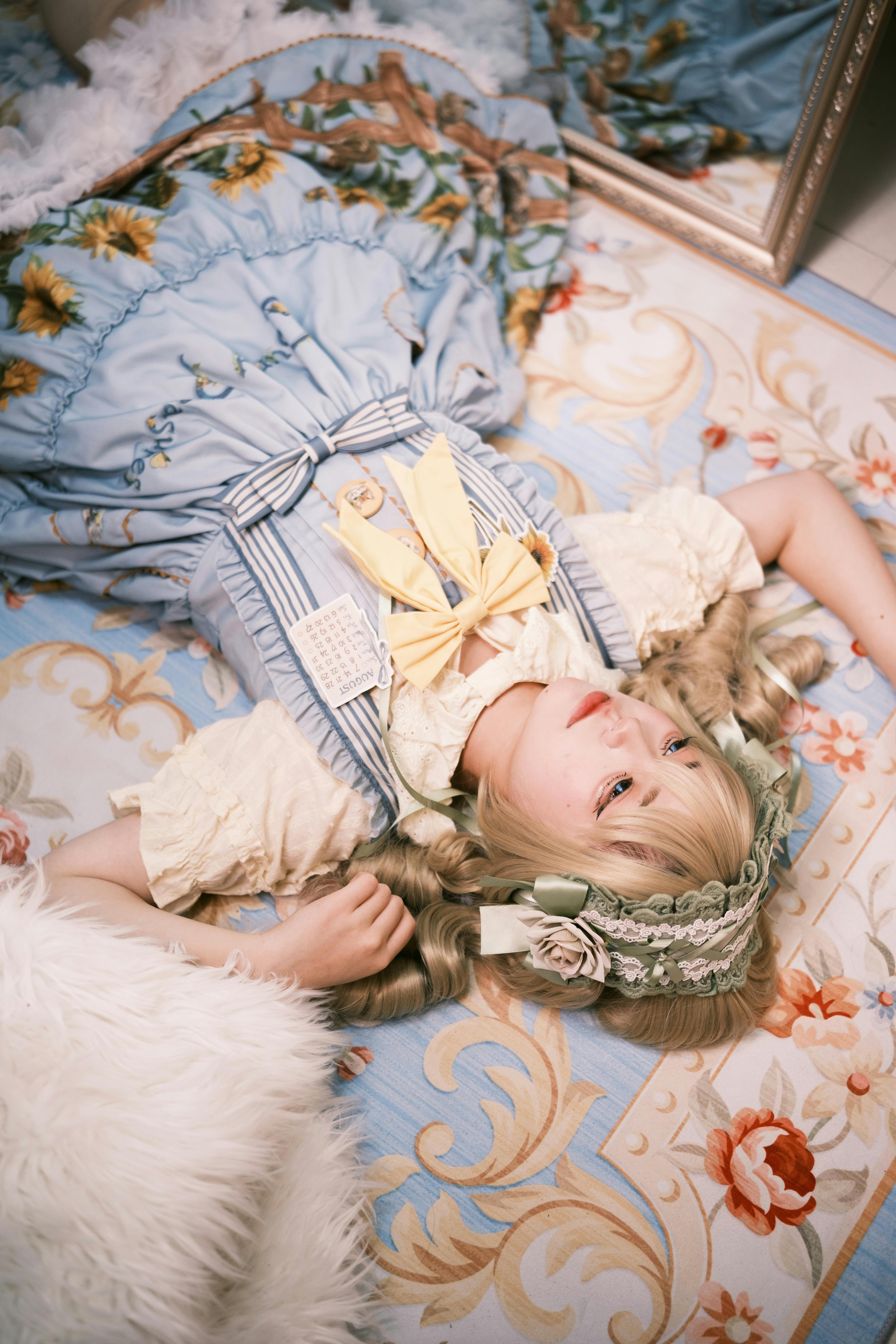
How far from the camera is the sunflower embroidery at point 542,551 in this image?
4.14ft

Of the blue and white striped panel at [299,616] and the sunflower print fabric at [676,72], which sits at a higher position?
the sunflower print fabric at [676,72]

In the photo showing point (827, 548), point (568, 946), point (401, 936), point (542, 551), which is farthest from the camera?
point (827, 548)

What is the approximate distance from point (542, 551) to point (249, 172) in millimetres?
762

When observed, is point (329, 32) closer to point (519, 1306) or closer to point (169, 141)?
point (169, 141)

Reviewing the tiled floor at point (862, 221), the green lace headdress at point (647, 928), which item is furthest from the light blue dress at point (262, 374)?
the tiled floor at point (862, 221)

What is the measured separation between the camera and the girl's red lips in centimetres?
110

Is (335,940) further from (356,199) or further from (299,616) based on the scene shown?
(356,199)

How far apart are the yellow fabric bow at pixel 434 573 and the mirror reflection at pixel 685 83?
0.93 m

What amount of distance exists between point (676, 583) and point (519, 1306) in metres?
0.94

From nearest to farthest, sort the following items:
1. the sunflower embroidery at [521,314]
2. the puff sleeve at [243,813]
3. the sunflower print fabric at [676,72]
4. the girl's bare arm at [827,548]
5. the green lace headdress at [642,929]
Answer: the green lace headdress at [642,929], the puff sleeve at [243,813], the girl's bare arm at [827,548], the sunflower print fabric at [676,72], the sunflower embroidery at [521,314]

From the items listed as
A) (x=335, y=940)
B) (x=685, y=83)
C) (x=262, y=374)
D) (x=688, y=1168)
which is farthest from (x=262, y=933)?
(x=685, y=83)

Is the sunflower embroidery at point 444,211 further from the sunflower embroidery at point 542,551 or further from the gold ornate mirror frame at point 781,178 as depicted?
the sunflower embroidery at point 542,551

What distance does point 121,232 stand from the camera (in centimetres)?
136

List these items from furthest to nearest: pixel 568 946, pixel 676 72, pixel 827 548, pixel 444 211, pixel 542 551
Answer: pixel 676 72
pixel 444 211
pixel 827 548
pixel 542 551
pixel 568 946
